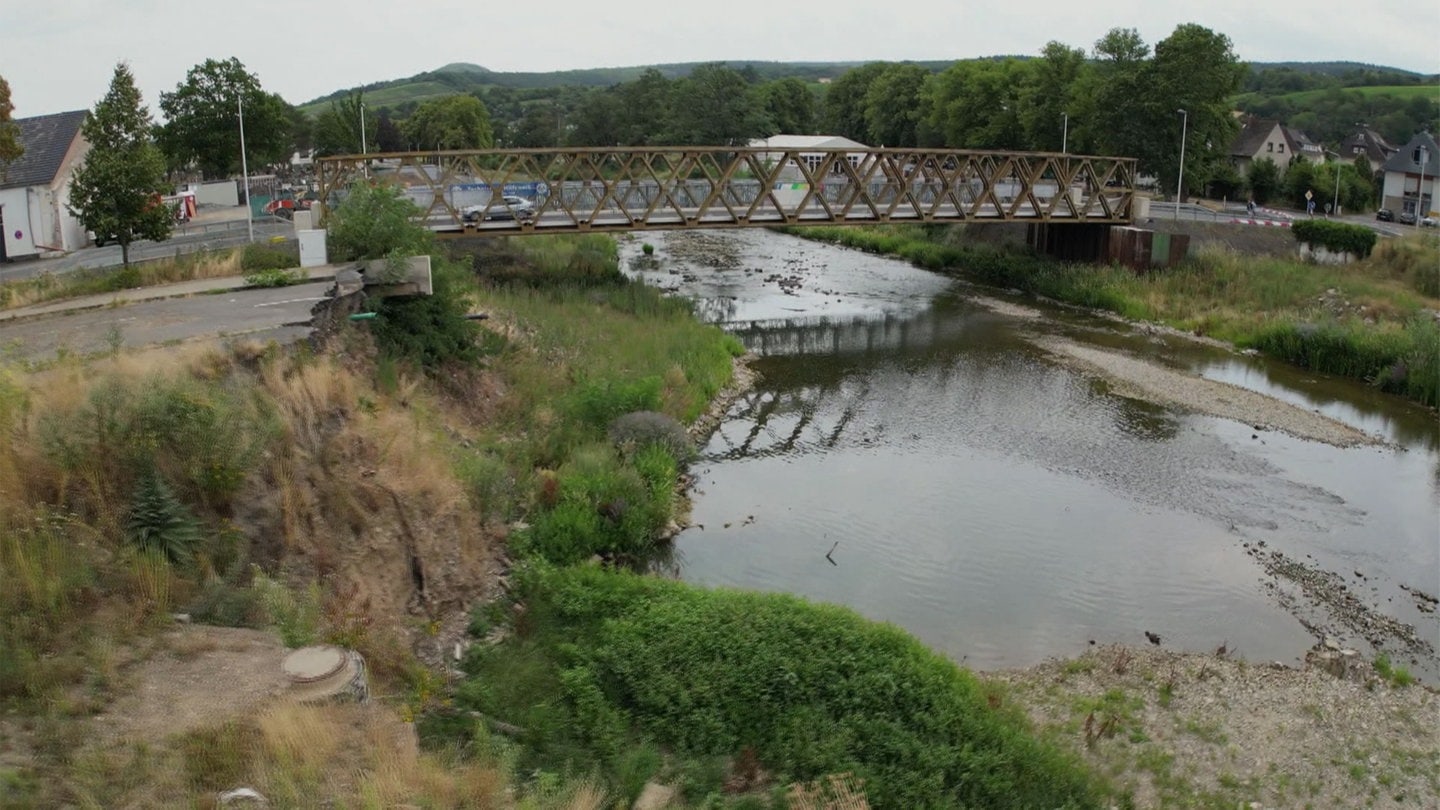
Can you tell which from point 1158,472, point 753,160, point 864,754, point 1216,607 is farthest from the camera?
point 753,160

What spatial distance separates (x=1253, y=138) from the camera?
3659 inches

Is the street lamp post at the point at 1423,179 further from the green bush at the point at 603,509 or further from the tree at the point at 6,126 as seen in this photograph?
the tree at the point at 6,126

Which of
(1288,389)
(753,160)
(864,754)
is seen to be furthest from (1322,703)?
(753,160)

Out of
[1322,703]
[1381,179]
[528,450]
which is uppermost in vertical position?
[1381,179]

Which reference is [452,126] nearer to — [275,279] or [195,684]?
[275,279]

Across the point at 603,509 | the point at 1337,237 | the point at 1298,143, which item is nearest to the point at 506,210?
the point at 603,509

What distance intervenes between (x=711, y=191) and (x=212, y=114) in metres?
25.7

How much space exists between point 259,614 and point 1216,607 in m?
14.0

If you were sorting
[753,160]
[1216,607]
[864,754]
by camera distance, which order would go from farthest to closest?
1. [753,160]
2. [1216,607]
3. [864,754]

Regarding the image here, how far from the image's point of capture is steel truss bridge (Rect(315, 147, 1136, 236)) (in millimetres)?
39094

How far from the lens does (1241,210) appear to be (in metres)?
65.4

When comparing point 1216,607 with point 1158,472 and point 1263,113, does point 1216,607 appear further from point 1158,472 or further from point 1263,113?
point 1263,113

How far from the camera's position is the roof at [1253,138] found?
301ft

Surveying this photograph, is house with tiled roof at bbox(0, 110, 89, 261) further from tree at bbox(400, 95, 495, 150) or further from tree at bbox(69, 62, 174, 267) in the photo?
tree at bbox(400, 95, 495, 150)
